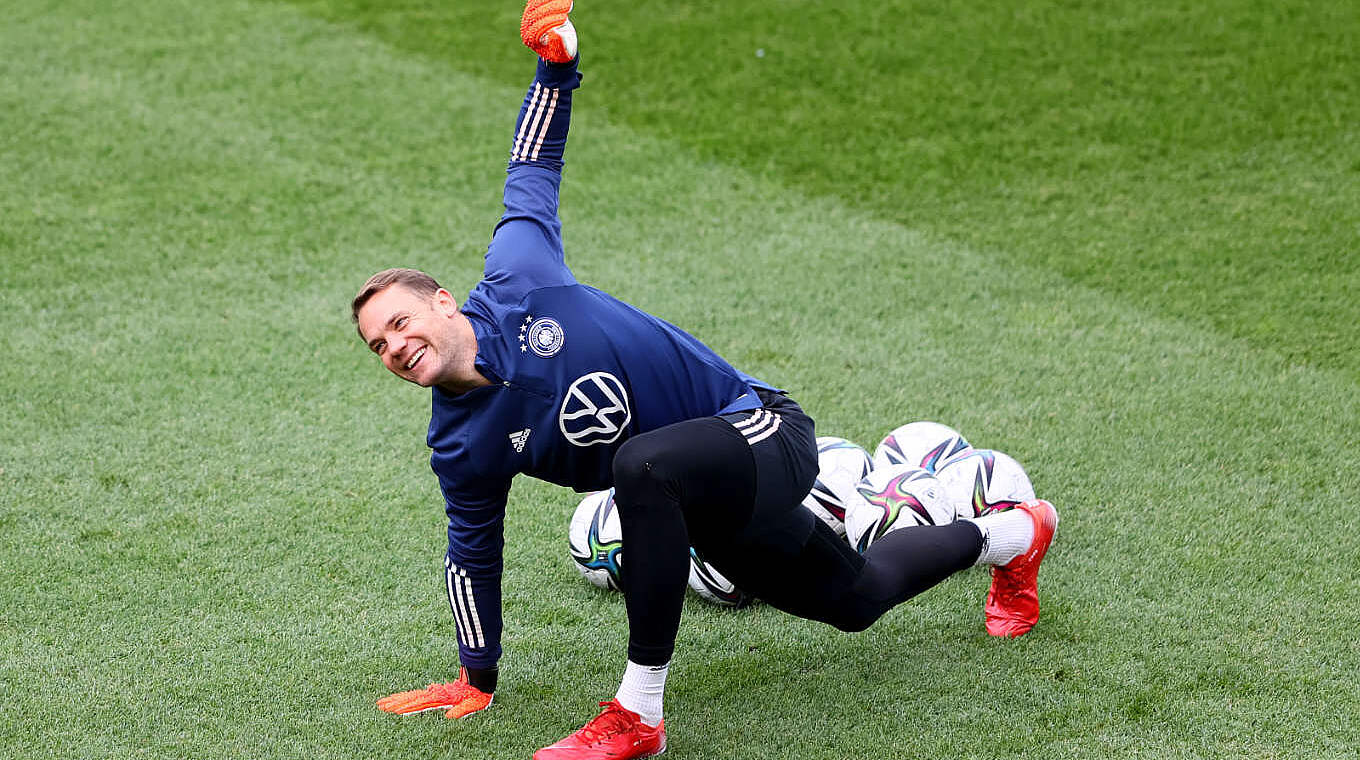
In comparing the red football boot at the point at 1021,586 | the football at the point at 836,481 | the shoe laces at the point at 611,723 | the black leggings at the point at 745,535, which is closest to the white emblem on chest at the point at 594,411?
the black leggings at the point at 745,535

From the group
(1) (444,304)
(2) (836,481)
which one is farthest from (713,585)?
(1) (444,304)

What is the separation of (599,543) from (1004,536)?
1.19 m

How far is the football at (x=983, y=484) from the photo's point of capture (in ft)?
13.5

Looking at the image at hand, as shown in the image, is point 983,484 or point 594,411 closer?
point 594,411

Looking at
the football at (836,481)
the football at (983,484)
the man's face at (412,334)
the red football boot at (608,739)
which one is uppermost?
the man's face at (412,334)

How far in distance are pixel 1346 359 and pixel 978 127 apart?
9.37 feet

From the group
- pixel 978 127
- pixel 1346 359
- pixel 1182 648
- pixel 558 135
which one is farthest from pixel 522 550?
pixel 978 127

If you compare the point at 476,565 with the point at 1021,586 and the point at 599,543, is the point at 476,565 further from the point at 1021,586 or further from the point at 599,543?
the point at 1021,586

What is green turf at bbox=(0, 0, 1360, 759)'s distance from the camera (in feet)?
11.9

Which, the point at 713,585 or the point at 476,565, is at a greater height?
the point at 476,565

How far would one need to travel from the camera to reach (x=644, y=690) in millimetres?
3189

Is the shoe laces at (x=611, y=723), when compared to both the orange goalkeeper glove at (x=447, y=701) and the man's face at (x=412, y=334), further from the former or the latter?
the man's face at (x=412, y=334)

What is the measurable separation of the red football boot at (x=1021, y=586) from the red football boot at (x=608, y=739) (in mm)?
1128

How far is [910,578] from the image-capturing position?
135 inches
